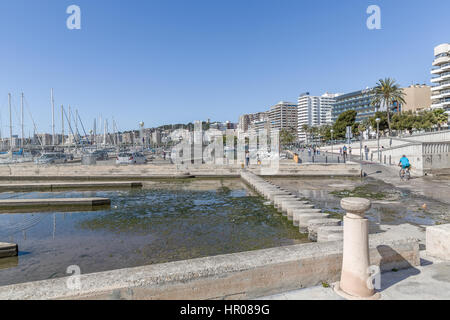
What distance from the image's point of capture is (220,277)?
3422 mm

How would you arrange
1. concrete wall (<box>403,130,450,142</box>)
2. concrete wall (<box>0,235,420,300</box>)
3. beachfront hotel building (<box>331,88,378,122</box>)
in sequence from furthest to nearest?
beachfront hotel building (<box>331,88,378,122</box>), concrete wall (<box>403,130,450,142</box>), concrete wall (<box>0,235,420,300</box>)

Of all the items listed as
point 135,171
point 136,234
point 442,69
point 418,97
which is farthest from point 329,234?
point 418,97

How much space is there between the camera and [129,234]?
9.20m

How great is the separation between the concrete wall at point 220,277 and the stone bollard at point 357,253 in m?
0.47

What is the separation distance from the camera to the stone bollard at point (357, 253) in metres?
3.41

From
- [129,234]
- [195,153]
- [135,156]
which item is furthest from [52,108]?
[129,234]

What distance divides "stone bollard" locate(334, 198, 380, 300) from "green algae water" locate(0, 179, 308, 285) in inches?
171

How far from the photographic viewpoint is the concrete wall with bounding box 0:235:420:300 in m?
3.07

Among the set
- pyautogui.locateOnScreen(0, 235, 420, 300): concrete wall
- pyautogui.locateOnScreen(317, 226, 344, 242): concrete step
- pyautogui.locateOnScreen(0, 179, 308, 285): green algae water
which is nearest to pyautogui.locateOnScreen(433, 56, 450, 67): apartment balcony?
pyautogui.locateOnScreen(0, 179, 308, 285): green algae water

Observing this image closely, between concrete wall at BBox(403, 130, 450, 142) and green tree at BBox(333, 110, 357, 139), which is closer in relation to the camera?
concrete wall at BBox(403, 130, 450, 142)

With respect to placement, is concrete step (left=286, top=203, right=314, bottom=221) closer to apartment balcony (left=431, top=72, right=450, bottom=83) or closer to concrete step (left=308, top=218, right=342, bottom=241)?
concrete step (left=308, top=218, right=342, bottom=241)

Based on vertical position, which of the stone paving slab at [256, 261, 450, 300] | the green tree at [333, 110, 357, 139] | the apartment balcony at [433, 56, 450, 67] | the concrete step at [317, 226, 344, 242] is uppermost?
the apartment balcony at [433, 56, 450, 67]

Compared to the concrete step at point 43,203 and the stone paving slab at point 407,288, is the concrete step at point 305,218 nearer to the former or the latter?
the stone paving slab at point 407,288
